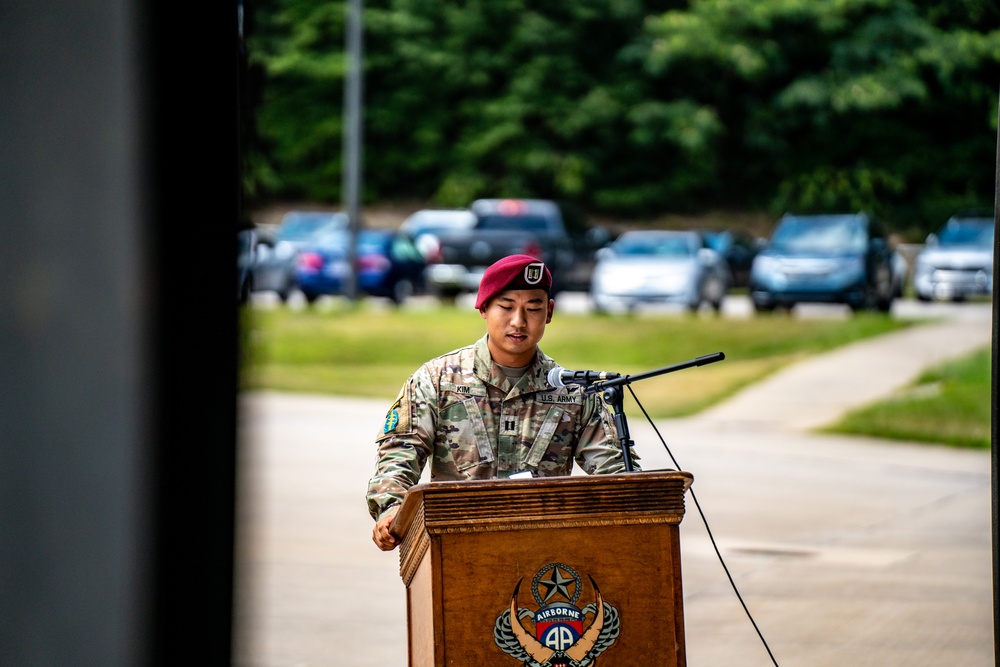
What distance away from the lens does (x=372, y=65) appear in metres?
47.2

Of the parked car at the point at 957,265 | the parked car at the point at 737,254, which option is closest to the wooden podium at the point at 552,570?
the parked car at the point at 957,265

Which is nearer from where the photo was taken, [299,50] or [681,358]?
[681,358]

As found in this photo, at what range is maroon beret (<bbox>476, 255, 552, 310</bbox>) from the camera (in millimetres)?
3773

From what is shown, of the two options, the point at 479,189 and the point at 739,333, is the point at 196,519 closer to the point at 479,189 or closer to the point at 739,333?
the point at 739,333

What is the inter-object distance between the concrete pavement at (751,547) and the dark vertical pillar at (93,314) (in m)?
0.26

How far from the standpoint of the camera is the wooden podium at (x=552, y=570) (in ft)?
10.3

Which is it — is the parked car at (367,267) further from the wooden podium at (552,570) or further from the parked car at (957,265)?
the wooden podium at (552,570)

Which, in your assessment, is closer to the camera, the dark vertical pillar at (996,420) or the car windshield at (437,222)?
the dark vertical pillar at (996,420)

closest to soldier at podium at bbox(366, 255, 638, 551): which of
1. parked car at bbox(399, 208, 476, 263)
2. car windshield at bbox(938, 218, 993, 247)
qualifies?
car windshield at bbox(938, 218, 993, 247)

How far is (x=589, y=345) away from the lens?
21.0 meters

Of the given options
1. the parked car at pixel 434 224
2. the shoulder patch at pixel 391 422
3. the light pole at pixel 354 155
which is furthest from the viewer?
the parked car at pixel 434 224

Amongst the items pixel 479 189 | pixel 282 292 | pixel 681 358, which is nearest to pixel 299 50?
pixel 479 189

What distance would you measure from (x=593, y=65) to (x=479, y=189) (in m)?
5.60

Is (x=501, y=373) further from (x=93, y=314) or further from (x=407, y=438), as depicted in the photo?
(x=93, y=314)
